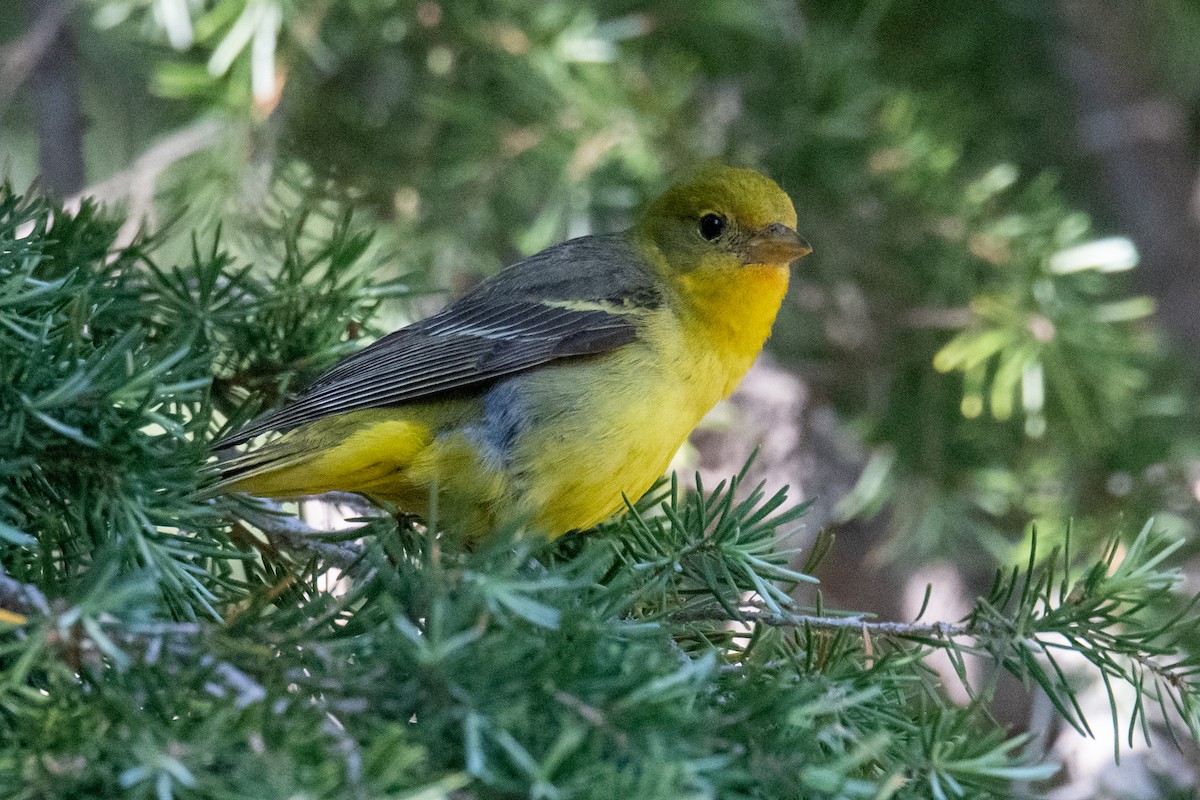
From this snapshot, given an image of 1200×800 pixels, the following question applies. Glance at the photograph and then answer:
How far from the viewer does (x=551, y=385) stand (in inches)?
106

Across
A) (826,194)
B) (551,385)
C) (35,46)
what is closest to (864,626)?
(551,385)

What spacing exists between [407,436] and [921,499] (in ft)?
5.17

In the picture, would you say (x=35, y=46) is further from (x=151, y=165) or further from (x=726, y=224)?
(x=726, y=224)

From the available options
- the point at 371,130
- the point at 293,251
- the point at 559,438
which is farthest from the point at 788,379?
the point at 293,251

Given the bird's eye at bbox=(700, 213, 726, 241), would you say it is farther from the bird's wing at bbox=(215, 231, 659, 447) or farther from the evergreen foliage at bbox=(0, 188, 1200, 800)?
the evergreen foliage at bbox=(0, 188, 1200, 800)

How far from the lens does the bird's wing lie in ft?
8.31

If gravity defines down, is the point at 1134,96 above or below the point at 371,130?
above

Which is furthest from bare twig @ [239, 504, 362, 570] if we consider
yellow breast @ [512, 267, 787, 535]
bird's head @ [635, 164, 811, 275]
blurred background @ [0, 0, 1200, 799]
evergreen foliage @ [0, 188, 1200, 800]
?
bird's head @ [635, 164, 811, 275]

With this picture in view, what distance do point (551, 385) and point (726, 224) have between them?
0.70 metres

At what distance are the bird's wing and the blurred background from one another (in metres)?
0.19

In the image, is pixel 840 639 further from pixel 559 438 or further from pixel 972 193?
pixel 972 193

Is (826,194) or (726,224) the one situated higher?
(826,194)

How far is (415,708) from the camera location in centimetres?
129

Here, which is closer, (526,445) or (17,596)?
(17,596)
